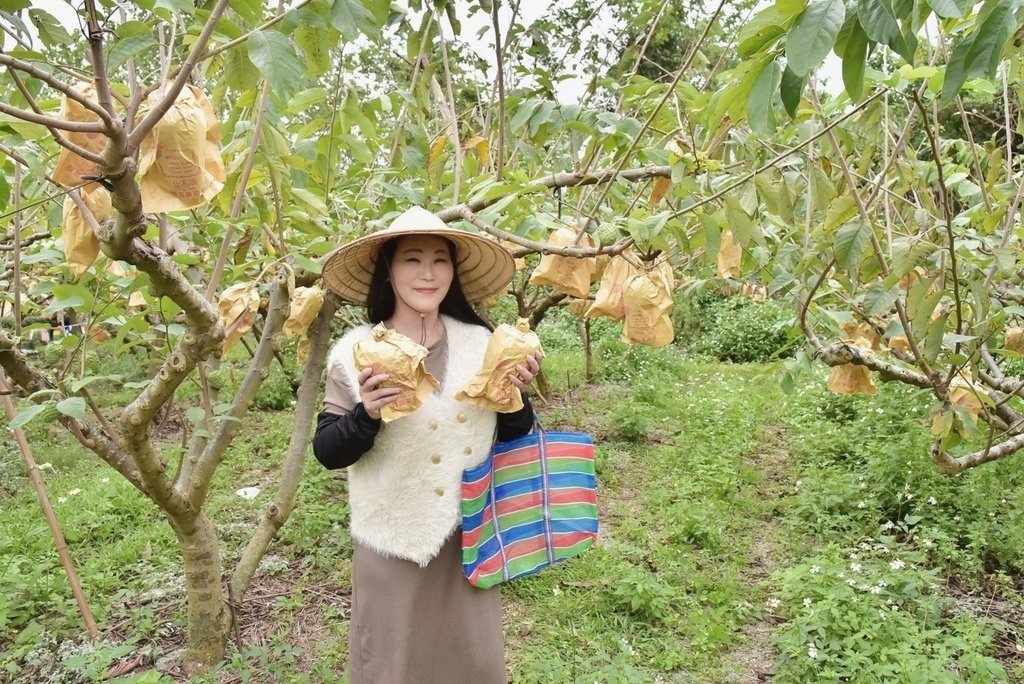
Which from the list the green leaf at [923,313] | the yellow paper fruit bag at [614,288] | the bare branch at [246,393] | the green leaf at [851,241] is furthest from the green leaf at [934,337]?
the bare branch at [246,393]

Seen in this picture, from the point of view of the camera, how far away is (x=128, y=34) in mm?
909

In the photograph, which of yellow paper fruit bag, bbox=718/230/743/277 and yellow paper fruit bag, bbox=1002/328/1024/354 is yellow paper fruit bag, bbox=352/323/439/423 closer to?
yellow paper fruit bag, bbox=718/230/743/277

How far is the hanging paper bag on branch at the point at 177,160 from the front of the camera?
895mm

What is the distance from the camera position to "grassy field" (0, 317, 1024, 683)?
2275 millimetres

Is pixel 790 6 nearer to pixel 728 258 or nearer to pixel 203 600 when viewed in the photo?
pixel 728 258

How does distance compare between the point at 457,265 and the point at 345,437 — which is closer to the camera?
the point at 345,437

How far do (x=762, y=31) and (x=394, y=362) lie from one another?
715 millimetres

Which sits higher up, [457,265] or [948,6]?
[948,6]

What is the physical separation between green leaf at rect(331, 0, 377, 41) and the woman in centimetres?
44

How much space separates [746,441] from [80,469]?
422 centimetres

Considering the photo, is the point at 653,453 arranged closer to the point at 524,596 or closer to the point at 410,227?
the point at 524,596

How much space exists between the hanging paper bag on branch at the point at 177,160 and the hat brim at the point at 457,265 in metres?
0.41

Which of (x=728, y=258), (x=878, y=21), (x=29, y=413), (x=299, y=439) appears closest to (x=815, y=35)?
(x=878, y=21)

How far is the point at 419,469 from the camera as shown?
1385 mm
